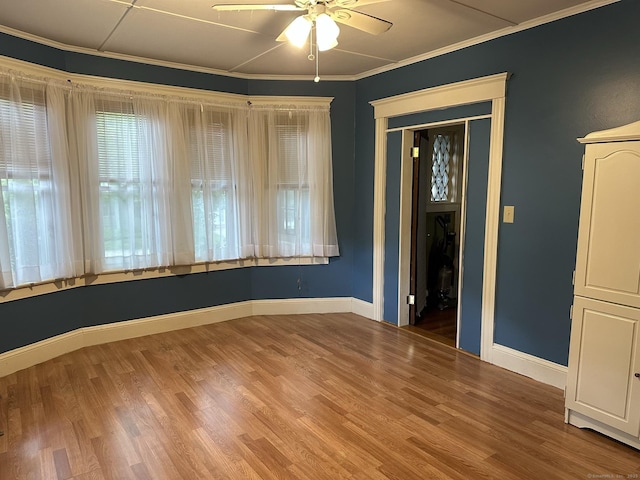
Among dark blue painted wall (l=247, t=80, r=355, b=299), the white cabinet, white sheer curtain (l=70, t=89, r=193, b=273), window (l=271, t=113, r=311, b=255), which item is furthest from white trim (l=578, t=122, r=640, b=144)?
white sheer curtain (l=70, t=89, r=193, b=273)

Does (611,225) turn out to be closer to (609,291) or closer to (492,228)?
(609,291)

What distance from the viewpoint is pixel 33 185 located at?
10.7ft

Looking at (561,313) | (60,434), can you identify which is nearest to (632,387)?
(561,313)

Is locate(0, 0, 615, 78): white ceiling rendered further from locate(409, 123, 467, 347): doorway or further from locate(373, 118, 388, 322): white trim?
locate(409, 123, 467, 347): doorway

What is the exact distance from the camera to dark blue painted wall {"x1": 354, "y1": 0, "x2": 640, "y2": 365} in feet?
8.79

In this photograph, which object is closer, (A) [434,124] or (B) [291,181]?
(A) [434,124]

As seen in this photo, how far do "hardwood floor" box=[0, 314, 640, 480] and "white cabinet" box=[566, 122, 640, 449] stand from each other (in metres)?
0.24

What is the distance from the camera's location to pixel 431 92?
3.79 metres

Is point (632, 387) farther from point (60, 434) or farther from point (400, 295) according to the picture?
point (60, 434)

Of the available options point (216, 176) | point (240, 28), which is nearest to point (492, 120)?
point (240, 28)

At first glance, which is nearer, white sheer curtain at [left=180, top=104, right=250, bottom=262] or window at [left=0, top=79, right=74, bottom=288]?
window at [left=0, top=79, right=74, bottom=288]

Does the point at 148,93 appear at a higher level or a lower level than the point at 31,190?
higher

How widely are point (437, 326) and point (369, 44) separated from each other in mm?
2853

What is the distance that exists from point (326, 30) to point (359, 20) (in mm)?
217
